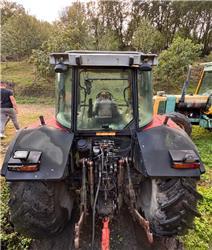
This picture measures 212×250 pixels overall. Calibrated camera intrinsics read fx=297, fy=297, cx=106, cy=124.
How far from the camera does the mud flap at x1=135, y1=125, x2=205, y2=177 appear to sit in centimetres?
260

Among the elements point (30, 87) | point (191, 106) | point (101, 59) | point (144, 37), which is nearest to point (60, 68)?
point (101, 59)

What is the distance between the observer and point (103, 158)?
2.98 meters

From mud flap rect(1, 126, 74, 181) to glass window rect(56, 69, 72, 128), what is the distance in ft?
0.57

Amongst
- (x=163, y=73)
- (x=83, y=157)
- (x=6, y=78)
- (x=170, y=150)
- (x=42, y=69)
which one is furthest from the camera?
(x=6, y=78)

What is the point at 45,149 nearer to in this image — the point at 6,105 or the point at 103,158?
the point at 103,158

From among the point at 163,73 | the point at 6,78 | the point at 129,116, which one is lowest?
the point at 6,78

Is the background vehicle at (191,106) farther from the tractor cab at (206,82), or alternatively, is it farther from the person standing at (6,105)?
the person standing at (6,105)

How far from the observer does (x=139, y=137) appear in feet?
9.71

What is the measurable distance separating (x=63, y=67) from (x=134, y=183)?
1.44 metres

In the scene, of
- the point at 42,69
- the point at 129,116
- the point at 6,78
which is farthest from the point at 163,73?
the point at 129,116

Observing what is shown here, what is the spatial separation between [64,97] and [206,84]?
16.1ft

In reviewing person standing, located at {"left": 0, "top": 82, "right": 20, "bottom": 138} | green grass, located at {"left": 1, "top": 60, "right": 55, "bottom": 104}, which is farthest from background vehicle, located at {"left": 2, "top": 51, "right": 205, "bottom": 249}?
green grass, located at {"left": 1, "top": 60, "right": 55, "bottom": 104}

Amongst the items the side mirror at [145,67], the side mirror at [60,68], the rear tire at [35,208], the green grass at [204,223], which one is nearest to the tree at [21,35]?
the green grass at [204,223]

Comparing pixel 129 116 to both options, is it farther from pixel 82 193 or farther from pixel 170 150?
pixel 82 193
